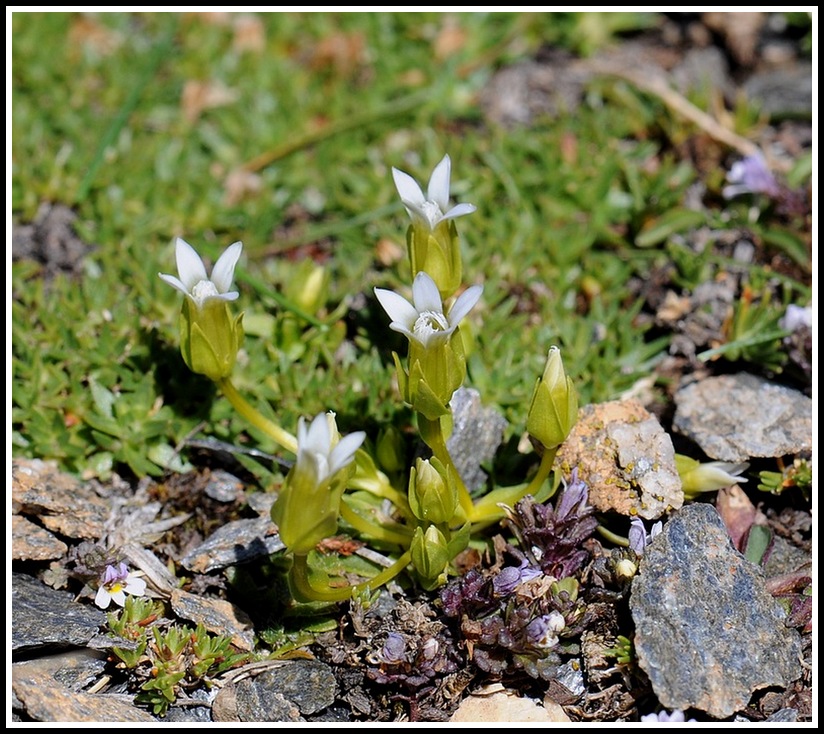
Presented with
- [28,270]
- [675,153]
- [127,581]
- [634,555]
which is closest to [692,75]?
[675,153]

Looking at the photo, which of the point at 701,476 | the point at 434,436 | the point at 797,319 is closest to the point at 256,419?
the point at 434,436

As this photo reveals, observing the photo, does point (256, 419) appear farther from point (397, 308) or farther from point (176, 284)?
point (397, 308)

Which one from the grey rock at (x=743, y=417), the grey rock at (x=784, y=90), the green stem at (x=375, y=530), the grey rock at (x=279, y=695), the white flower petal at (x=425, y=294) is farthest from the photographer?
the grey rock at (x=784, y=90)

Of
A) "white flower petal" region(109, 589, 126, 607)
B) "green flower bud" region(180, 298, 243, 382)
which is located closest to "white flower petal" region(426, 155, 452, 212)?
"green flower bud" region(180, 298, 243, 382)

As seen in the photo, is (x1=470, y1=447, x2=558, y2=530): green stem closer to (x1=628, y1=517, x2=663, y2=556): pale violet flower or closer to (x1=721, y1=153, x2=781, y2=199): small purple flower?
(x1=628, y1=517, x2=663, y2=556): pale violet flower

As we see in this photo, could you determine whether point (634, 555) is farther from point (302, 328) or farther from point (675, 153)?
point (675, 153)

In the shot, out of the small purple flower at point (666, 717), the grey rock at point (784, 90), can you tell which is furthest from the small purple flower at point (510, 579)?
the grey rock at point (784, 90)

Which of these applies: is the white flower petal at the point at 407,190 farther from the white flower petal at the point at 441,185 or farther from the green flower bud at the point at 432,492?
the green flower bud at the point at 432,492
